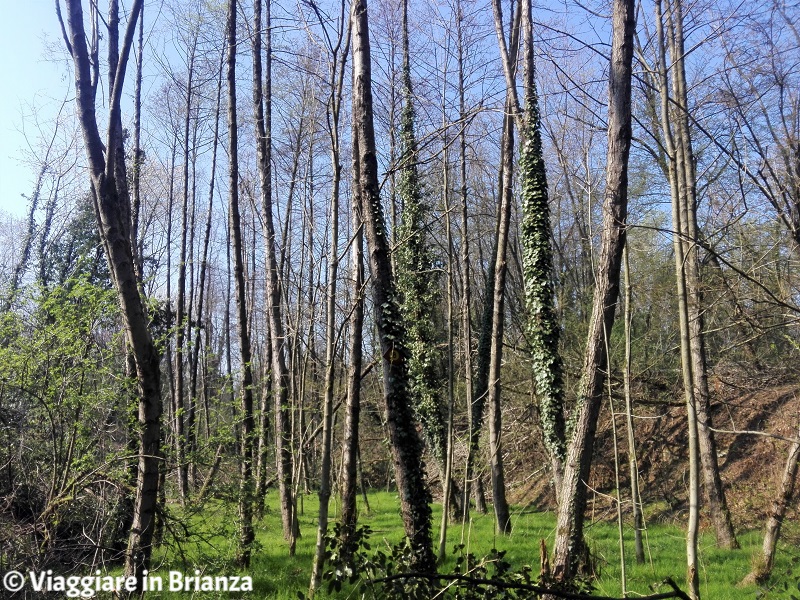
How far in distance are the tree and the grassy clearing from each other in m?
0.69

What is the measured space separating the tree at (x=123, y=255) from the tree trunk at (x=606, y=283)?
153 inches

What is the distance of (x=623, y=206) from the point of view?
553 cm

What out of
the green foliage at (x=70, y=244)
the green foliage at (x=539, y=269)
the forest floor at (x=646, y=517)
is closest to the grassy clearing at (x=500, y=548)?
the forest floor at (x=646, y=517)

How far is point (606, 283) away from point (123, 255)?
440 centimetres

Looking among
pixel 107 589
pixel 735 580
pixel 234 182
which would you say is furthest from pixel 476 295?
pixel 107 589

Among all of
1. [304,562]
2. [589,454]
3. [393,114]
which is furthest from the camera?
[393,114]

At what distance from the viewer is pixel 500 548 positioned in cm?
941

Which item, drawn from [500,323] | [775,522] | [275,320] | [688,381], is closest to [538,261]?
[500,323]

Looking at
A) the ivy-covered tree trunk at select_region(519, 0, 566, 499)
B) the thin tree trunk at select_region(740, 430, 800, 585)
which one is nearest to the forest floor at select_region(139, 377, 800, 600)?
the thin tree trunk at select_region(740, 430, 800, 585)

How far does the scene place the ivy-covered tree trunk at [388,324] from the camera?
575 centimetres

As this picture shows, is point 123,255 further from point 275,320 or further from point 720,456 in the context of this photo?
point 720,456

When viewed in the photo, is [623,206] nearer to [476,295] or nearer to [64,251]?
[476,295]

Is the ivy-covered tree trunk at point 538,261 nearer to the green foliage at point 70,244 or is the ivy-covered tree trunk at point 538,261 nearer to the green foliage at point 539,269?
the green foliage at point 539,269

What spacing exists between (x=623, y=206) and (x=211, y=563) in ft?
18.0
